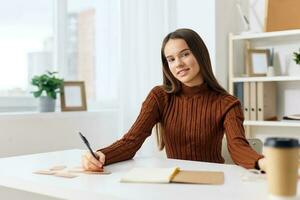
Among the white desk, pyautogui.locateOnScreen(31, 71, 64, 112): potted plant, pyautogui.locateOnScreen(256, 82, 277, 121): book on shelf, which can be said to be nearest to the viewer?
the white desk

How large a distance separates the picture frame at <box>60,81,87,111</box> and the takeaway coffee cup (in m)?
2.00

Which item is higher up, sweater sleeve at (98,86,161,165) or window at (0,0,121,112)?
window at (0,0,121,112)

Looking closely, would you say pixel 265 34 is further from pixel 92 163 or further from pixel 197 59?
pixel 92 163

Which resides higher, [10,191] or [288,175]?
[288,175]

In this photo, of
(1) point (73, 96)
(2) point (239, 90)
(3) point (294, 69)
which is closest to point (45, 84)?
(1) point (73, 96)

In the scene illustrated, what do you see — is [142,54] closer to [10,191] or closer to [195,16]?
[195,16]

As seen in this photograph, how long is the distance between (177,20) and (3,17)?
1.22m

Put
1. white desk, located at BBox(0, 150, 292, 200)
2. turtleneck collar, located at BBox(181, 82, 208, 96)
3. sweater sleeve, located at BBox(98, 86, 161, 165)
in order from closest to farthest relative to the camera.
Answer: white desk, located at BBox(0, 150, 292, 200)
sweater sleeve, located at BBox(98, 86, 161, 165)
turtleneck collar, located at BBox(181, 82, 208, 96)

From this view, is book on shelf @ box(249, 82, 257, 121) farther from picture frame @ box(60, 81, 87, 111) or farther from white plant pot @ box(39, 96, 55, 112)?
white plant pot @ box(39, 96, 55, 112)

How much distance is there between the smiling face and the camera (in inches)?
66.2

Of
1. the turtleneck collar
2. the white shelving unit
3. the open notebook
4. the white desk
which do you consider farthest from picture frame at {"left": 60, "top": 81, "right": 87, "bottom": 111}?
the open notebook

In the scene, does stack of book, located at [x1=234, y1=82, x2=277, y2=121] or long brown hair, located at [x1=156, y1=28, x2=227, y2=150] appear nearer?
long brown hair, located at [x1=156, y1=28, x2=227, y2=150]

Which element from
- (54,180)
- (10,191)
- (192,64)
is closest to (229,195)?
(54,180)

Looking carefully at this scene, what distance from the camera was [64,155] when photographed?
5.43 ft
